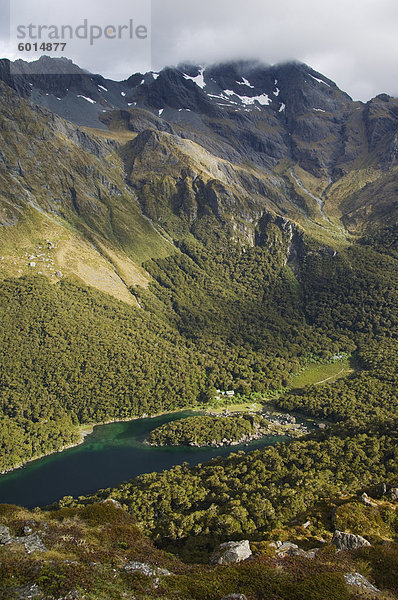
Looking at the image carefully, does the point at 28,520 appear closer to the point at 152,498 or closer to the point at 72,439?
the point at 152,498

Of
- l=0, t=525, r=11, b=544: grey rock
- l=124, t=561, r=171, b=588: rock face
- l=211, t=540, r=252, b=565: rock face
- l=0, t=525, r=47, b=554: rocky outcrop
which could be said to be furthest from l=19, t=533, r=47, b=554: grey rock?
l=211, t=540, r=252, b=565: rock face

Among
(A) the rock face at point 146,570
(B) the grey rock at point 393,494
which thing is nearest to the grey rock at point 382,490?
(B) the grey rock at point 393,494

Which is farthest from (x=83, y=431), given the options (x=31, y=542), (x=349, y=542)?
(x=349, y=542)

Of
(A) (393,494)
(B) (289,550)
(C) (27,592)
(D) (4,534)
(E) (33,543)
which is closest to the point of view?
(C) (27,592)

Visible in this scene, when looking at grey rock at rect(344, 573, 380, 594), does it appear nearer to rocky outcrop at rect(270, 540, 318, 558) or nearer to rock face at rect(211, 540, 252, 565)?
rocky outcrop at rect(270, 540, 318, 558)

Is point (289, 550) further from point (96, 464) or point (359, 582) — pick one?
point (96, 464)

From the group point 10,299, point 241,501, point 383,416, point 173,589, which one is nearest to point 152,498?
point 241,501
